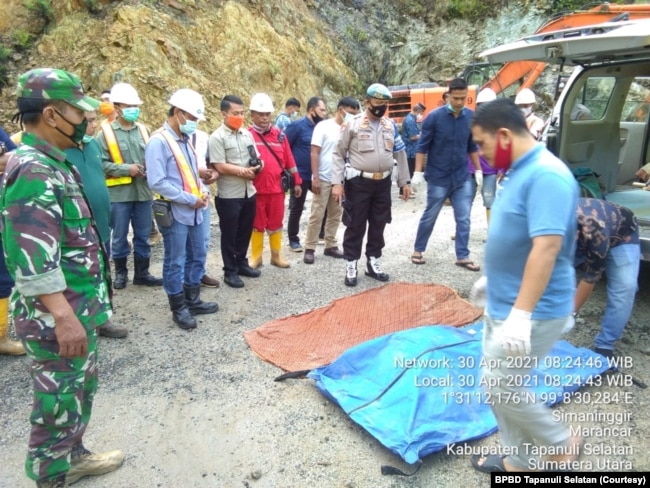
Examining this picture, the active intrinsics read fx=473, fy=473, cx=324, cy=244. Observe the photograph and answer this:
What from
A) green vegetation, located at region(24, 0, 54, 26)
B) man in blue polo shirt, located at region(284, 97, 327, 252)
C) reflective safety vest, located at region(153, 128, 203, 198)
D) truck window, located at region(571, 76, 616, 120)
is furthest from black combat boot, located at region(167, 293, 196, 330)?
green vegetation, located at region(24, 0, 54, 26)

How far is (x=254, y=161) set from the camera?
15.9 ft

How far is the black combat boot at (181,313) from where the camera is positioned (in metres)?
4.09

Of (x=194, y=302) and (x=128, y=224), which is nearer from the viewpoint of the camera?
(x=194, y=302)

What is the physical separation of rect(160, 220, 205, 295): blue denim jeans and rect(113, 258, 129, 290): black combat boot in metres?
1.01

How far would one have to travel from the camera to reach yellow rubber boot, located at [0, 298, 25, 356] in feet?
11.7

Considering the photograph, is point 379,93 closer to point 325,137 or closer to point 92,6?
point 325,137

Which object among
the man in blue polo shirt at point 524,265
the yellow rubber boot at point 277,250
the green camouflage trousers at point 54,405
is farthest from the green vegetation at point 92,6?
the man in blue polo shirt at point 524,265

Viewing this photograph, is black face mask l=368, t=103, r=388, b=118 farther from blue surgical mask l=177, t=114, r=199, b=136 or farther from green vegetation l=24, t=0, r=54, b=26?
green vegetation l=24, t=0, r=54, b=26

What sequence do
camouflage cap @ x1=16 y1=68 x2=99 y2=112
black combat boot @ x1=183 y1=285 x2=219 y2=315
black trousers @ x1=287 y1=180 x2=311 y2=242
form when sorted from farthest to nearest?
black trousers @ x1=287 y1=180 x2=311 y2=242
black combat boot @ x1=183 y1=285 x2=219 y2=315
camouflage cap @ x1=16 y1=68 x2=99 y2=112

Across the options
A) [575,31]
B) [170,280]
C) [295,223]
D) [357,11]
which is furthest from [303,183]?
[357,11]

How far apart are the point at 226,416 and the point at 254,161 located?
106 inches

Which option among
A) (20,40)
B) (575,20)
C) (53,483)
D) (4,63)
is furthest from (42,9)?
(53,483)

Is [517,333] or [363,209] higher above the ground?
[517,333]

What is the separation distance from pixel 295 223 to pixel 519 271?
4456mm
